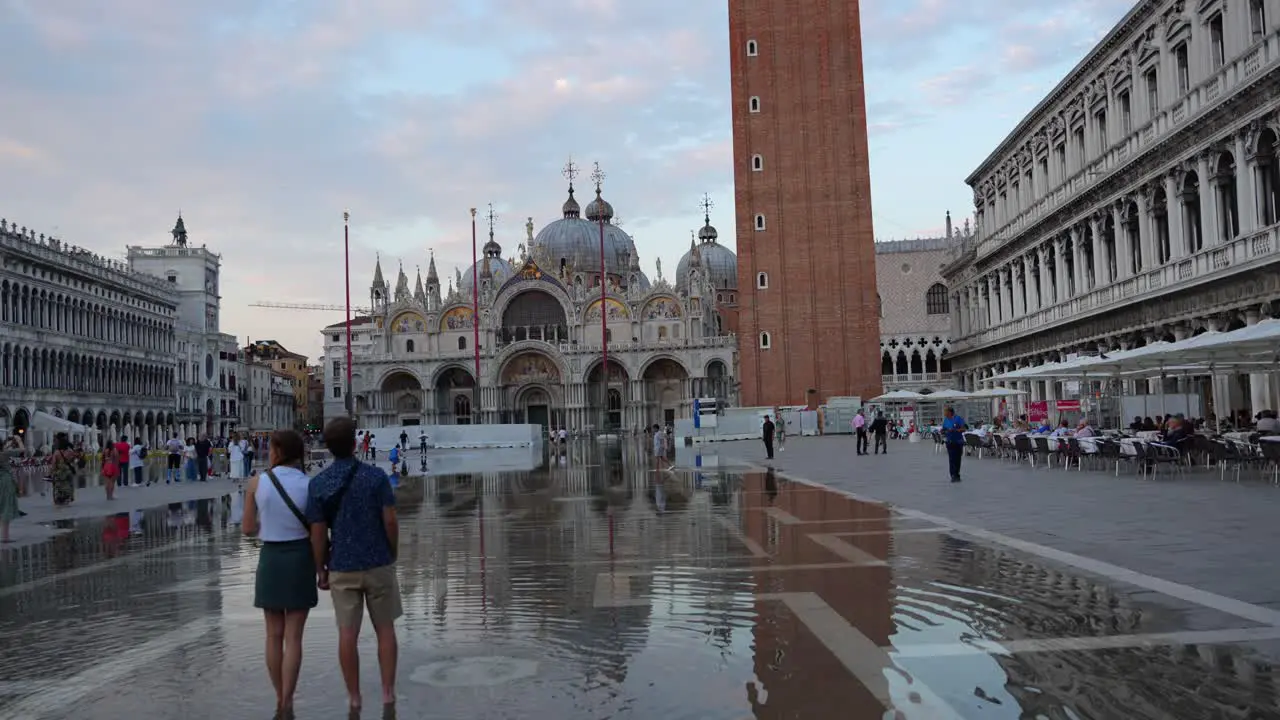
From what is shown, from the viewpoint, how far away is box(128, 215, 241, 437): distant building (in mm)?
73938

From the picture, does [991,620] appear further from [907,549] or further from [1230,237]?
[1230,237]

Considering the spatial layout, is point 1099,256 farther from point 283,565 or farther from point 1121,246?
point 283,565

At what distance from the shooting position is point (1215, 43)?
27.3 meters

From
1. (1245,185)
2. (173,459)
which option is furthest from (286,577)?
(173,459)

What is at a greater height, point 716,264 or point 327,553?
point 716,264

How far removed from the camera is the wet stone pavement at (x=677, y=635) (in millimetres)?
5309

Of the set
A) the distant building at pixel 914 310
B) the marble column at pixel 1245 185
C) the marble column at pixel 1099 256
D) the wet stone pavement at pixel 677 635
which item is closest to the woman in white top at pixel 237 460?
the wet stone pavement at pixel 677 635

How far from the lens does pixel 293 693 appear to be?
5453 mm

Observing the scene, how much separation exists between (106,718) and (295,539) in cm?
133

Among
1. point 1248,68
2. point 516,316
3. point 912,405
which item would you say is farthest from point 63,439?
point 516,316

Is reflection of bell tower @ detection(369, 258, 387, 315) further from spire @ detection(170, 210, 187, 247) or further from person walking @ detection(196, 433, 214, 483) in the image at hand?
person walking @ detection(196, 433, 214, 483)

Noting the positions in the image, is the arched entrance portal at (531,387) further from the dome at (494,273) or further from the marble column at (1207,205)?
the marble column at (1207,205)

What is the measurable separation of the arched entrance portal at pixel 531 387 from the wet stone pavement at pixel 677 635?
6601cm

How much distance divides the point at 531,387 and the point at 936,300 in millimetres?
31775
